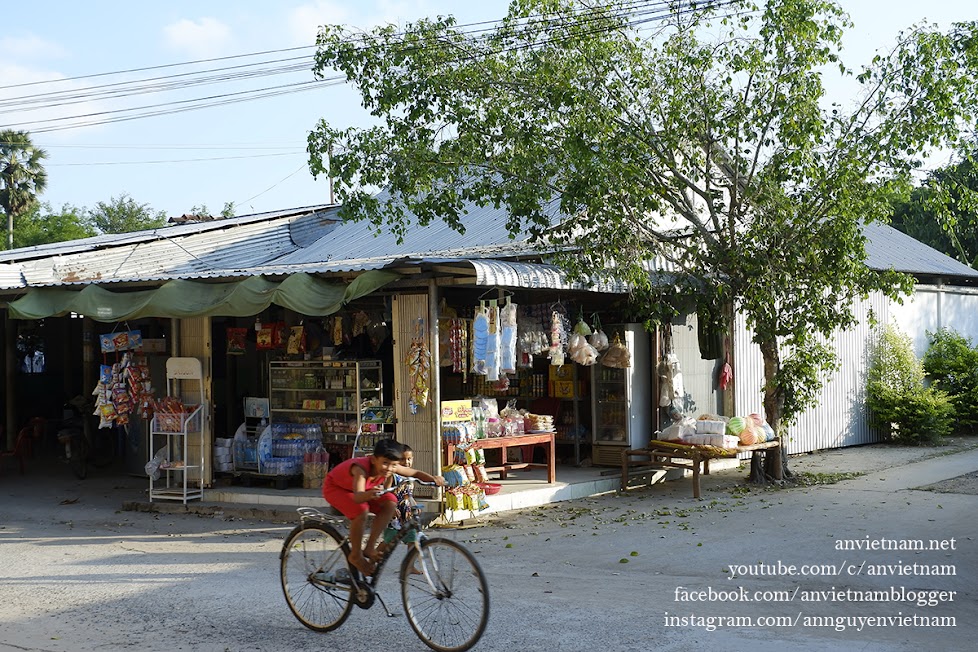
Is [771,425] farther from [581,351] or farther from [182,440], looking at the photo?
[182,440]

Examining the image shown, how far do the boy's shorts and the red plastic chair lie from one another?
11.9 meters

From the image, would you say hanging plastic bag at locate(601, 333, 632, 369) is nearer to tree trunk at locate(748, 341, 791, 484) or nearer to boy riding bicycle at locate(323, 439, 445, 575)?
tree trunk at locate(748, 341, 791, 484)

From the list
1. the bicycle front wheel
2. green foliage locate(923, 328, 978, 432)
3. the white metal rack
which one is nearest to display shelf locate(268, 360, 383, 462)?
the white metal rack

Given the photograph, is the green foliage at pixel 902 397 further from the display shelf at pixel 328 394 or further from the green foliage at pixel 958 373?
the display shelf at pixel 328 394

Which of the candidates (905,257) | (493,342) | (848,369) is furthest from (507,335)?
(905,257)

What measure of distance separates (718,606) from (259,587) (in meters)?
3.83

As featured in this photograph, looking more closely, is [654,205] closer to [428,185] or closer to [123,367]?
[428,185]

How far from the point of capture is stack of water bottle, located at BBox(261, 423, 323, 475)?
1348cm

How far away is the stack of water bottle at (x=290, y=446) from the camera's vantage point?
→ 44.2 ft

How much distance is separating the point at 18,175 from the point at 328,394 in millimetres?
37021

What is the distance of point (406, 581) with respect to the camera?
6676mm

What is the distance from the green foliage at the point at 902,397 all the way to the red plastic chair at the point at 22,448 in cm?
1547

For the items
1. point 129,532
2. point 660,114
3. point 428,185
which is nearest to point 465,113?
point 428,185

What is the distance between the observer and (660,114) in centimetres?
1339
